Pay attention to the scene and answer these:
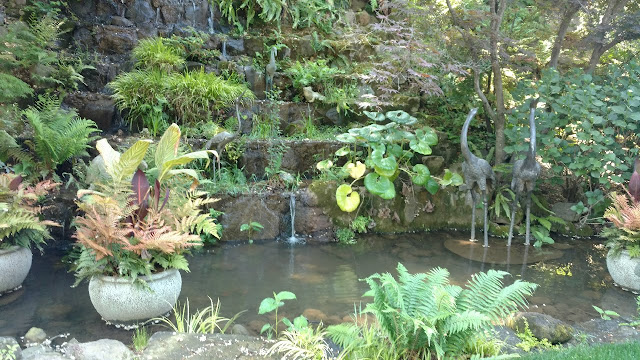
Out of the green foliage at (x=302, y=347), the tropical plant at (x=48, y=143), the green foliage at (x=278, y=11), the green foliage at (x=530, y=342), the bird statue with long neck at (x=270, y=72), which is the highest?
the green foliage at (x=278, y=11)

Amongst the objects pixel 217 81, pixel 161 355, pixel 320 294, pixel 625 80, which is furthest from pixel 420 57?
pixel 161 355

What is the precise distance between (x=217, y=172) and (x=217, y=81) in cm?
185

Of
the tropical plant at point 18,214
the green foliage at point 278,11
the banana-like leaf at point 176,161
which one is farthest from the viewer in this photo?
the green foliage at point 278,11

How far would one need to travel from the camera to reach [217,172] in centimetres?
700

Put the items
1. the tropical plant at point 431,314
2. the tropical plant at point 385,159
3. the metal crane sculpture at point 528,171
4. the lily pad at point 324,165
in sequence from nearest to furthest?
the tropical plant at point 431,314, the metal crane sculpture at point 528,171, the tropical plant at point 385,159, the lily pad at point 324,165

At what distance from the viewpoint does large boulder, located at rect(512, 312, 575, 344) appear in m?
3.43

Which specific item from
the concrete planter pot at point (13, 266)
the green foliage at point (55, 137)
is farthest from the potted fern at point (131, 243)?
the green foliage at point (55, 137)

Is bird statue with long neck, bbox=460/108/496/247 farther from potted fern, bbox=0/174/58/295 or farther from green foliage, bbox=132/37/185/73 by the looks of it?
green foliage, bbox=132/37/185/73

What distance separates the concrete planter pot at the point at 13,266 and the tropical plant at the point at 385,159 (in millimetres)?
3807

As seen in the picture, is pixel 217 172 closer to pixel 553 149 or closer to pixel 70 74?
pixel 70 74

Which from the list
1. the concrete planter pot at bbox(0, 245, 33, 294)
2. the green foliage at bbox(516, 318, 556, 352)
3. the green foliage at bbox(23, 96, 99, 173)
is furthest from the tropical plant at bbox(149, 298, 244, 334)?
the green foliage at bbox(23, 96, 99, 173)

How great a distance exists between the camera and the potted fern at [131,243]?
357 cm

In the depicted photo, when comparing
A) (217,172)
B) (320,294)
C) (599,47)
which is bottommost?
(320,294)

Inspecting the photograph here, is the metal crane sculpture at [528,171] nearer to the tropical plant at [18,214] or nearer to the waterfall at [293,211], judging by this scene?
the waterfall at [293,211]
